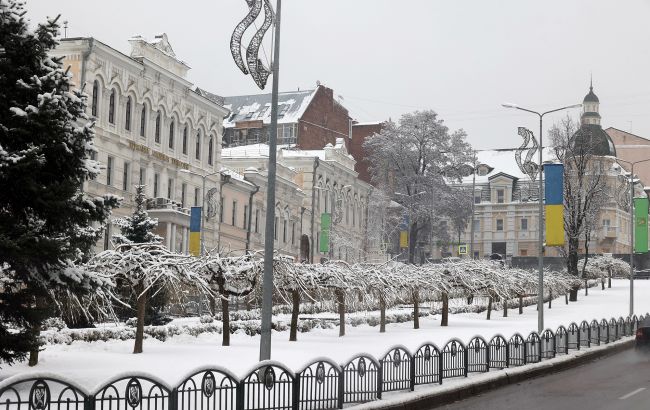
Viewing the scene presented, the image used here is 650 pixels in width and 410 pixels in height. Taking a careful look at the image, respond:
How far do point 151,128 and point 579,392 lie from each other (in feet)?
133

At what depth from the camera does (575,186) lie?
70.4 meters

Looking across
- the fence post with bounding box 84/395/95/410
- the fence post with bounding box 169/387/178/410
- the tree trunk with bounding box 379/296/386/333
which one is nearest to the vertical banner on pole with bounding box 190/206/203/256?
the tree trunk with bounding box 379/296/386/333

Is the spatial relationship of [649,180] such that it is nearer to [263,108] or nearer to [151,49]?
[263,108]

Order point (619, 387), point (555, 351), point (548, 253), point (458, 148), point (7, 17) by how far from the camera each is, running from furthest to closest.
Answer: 1. point (548, 253)
2. point (458, 148)
3. point (555, 351)
4. point (619, 387)
5. point (7, 17)

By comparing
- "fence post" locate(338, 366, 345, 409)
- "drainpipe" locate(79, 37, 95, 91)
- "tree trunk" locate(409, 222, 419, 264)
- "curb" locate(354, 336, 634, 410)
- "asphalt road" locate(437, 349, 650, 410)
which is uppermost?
"drainpipe" locate(79, 37, 95, 91)

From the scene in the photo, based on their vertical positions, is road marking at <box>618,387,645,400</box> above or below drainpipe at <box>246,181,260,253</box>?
below

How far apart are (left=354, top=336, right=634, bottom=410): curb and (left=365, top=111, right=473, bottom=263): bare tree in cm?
4582

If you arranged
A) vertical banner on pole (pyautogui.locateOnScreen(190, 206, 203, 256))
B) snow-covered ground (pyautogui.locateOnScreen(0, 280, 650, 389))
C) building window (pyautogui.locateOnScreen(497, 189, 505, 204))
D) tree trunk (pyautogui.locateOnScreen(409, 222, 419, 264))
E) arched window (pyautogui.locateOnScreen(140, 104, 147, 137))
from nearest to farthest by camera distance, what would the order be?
snow-covered ground (pyautogui.locateOnScreen(0, 280, 650, 389)) < vertical banner on pole (pyautogui.locateOnScreen(190, 206, 203, 256)) < arched window (pyautogui.locateOnScreen(140, 104, 147, 137)) < tree trunk (pyautogui.locateOnScreen(409, 222, 419, 264)) < building window (pyautogui.locateOnScreen(497, 189, 505, 204))

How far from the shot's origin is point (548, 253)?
10862cm

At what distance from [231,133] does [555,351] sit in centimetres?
6571

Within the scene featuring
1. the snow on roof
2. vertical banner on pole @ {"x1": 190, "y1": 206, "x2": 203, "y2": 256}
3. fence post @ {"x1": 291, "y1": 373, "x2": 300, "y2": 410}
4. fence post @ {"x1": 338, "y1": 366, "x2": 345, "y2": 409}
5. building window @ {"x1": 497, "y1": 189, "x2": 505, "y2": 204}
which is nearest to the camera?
fence post @ {"x1": 291, "y1": 373, "x2": 300, "y2": 410}

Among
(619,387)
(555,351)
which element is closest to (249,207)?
(555,351)

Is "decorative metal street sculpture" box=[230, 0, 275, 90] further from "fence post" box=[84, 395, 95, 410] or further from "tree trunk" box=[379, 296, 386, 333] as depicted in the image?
"tree trunk" box=[379, 296, 386, 333]

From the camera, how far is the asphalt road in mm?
19000
